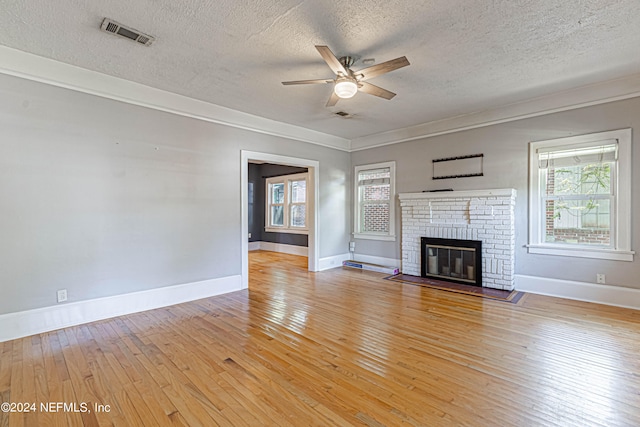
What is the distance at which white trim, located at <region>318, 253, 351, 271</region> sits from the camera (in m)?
6.19

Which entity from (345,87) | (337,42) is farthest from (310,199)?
(337,42)

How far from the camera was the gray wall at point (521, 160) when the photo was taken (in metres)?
3.73

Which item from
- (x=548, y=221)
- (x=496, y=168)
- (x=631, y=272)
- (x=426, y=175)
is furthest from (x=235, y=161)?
(x=631, y=272)

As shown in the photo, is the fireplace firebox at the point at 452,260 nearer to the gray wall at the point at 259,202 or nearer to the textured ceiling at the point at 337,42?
the textured ceiling at the point at 337,42

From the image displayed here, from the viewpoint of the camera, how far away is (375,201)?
6.44 meters

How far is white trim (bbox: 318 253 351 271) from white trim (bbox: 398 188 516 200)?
186cm

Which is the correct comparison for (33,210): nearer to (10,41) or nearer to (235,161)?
(10,41)

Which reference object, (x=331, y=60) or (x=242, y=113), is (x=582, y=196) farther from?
(x=242, y=113)

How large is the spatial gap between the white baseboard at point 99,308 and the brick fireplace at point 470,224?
3344mm

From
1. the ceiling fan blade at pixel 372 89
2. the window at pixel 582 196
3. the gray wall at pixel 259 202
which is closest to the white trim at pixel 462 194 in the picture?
the window at pixel 582 196

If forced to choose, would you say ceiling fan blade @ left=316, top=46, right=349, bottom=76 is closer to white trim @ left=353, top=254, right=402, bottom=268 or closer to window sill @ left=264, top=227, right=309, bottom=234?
white trim @ left=353, top=254, right=402, bottom=268

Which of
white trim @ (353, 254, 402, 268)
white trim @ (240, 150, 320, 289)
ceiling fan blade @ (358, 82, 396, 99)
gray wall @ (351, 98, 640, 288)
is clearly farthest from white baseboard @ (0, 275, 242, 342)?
gray wall @ (351, 98, 640, 288)

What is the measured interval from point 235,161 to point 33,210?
7.95ft

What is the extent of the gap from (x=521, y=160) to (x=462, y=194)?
0.94 metres
